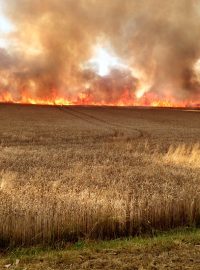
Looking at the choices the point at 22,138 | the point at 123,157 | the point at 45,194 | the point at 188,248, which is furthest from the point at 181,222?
the point at 22,138

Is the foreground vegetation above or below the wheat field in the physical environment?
below

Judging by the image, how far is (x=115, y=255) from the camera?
7695mm

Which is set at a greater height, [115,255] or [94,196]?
[94,196]

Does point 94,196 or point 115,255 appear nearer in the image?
point 115,255

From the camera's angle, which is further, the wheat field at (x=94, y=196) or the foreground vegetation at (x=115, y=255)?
the wheat field at (x=94, y=196)

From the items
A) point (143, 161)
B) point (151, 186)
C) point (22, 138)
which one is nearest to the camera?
point (151, 186)

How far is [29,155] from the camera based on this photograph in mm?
25312

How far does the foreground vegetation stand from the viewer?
716 cm

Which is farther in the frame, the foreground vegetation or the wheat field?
the wheat field

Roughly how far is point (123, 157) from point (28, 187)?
11312 millimetres

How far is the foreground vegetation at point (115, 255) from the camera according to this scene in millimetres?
7160

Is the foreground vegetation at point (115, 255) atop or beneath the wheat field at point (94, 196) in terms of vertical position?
beneath

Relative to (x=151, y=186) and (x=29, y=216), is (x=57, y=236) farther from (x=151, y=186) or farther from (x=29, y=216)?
(x=151, y=186)

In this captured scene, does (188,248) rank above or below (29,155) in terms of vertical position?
below
